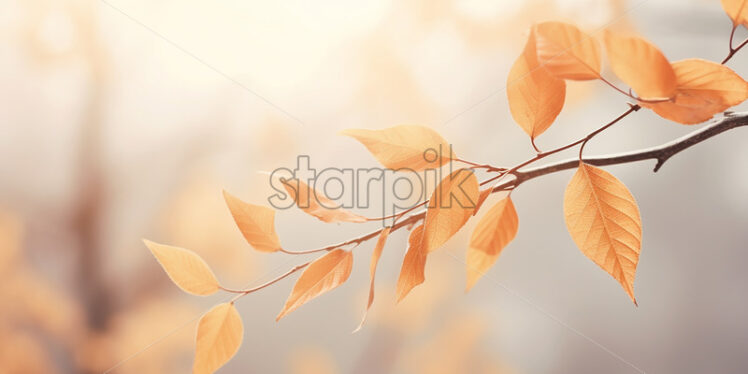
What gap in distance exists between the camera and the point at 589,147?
360 mm

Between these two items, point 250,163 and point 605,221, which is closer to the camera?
point 605,221

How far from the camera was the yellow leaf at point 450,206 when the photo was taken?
173 mm

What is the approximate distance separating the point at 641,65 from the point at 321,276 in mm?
144

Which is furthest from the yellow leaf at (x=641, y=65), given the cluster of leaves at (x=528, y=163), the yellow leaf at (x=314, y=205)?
the yellow leaf at (x=314, y=205)

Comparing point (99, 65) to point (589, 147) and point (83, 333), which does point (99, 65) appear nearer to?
point (83, 333)

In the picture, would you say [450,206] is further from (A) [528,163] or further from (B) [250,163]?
(B) [250,163]

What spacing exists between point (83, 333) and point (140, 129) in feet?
0.57

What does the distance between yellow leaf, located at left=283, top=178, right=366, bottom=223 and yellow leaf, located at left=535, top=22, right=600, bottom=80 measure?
97mm

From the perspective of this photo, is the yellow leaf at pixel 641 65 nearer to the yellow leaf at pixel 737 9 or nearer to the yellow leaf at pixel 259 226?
the yellow leaf at pixel 737 9

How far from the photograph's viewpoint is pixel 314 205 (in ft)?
0.67

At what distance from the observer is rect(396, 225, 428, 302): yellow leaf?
189 millimetres

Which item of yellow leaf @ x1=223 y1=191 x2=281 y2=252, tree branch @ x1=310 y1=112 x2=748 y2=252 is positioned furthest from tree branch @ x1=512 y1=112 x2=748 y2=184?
yellow leaf @ x1=223 y1=191 x2=281 y2=252

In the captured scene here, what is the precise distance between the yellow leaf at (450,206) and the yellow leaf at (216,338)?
0.33ft

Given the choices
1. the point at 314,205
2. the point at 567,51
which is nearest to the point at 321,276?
the point at 314,205
